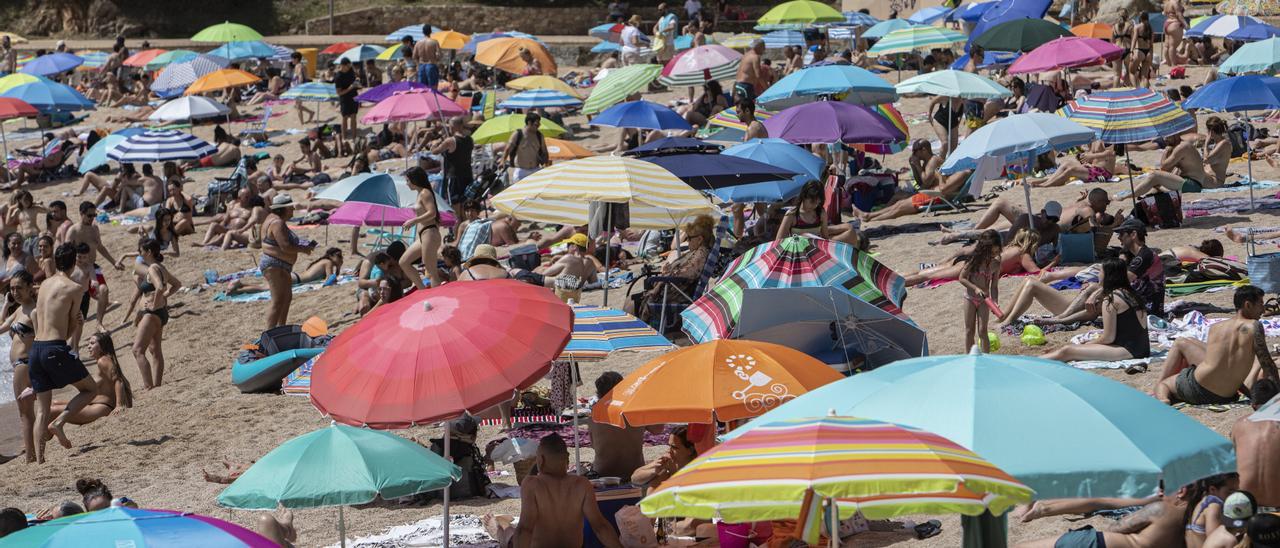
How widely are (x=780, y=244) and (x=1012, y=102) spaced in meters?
11.2

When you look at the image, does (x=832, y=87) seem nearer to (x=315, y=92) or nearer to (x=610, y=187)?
(x=610, y=187)

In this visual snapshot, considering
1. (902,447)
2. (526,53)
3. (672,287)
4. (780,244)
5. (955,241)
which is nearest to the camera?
(902,447)

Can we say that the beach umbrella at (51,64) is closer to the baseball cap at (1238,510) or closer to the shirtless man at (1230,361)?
the shirtless man at (1230,361)

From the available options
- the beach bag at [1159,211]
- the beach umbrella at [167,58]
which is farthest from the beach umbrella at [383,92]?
the beach bag at [1159,211]

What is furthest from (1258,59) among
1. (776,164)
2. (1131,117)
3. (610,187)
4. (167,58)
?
(167,58)

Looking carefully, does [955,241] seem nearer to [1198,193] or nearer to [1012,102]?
[1198,193]

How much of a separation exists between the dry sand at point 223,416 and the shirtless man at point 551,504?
150 cm

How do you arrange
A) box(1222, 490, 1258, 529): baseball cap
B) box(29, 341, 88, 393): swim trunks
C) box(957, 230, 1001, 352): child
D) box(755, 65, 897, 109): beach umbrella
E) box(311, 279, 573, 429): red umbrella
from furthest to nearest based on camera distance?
box(755, 65, 897, 109): beach umbrella → box(29, 341, 88, 393): swim trunks → box(957, 230, 1001, 352): child → box(311, 279, 573, 429): red umbrella → box(1222, 490, 1258, 529): baseball cap

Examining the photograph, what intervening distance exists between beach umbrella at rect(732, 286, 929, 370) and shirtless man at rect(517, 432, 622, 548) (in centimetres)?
261

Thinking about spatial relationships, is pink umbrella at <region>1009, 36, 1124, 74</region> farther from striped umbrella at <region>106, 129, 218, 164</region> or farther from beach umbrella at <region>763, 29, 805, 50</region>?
striped umbrella at <region>106, 129, 218, 164</region>

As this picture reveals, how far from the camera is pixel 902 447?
4785mm

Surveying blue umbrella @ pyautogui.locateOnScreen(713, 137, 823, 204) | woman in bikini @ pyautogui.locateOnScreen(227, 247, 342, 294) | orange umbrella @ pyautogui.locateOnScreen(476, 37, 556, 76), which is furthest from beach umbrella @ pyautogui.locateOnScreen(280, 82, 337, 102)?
blue umbrella @ pyautogui.locateOnScreen(713, 137, 823, 204)

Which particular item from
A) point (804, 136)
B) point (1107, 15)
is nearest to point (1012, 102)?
point (804, 136)

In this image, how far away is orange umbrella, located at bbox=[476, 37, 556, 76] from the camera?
25422mm
